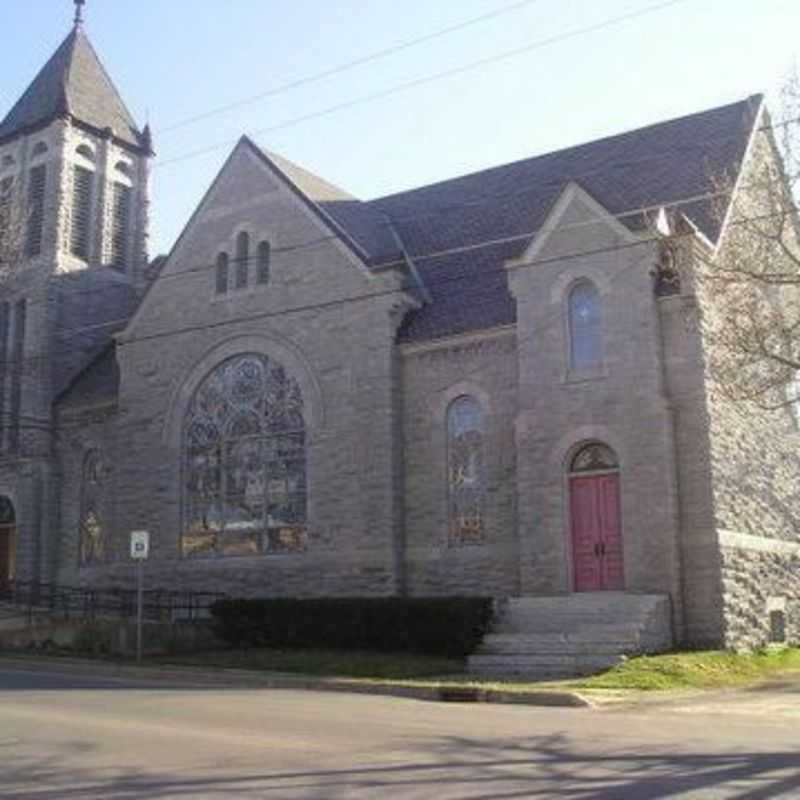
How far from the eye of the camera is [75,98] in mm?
38656

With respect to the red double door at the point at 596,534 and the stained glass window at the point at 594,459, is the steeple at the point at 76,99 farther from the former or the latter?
the red double door at the point at 596,534

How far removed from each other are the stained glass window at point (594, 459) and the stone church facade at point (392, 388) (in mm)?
48

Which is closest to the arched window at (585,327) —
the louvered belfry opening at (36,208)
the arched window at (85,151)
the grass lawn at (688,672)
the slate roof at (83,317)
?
the grass lawn at (688,672)

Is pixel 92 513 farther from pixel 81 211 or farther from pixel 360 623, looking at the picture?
pixel 360 623

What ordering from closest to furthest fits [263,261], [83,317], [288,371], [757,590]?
[757,590]
[288,371]
[263,261]
[83,317]

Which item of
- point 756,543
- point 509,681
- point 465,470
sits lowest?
point 509,681

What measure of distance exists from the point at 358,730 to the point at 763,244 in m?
12.5

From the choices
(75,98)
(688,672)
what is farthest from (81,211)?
(688,672)

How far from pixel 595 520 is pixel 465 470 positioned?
3893 mm

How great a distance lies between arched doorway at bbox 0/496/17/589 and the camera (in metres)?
35.5

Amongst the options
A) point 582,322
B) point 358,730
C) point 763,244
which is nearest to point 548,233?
point 582,322

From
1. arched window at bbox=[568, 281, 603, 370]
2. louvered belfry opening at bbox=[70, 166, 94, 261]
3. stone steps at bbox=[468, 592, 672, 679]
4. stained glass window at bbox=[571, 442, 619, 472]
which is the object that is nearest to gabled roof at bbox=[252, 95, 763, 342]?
arched window at bbox=[568, 281, 603, 370]

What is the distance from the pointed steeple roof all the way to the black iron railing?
1523 centimetres

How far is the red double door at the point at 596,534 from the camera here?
2445 cm
